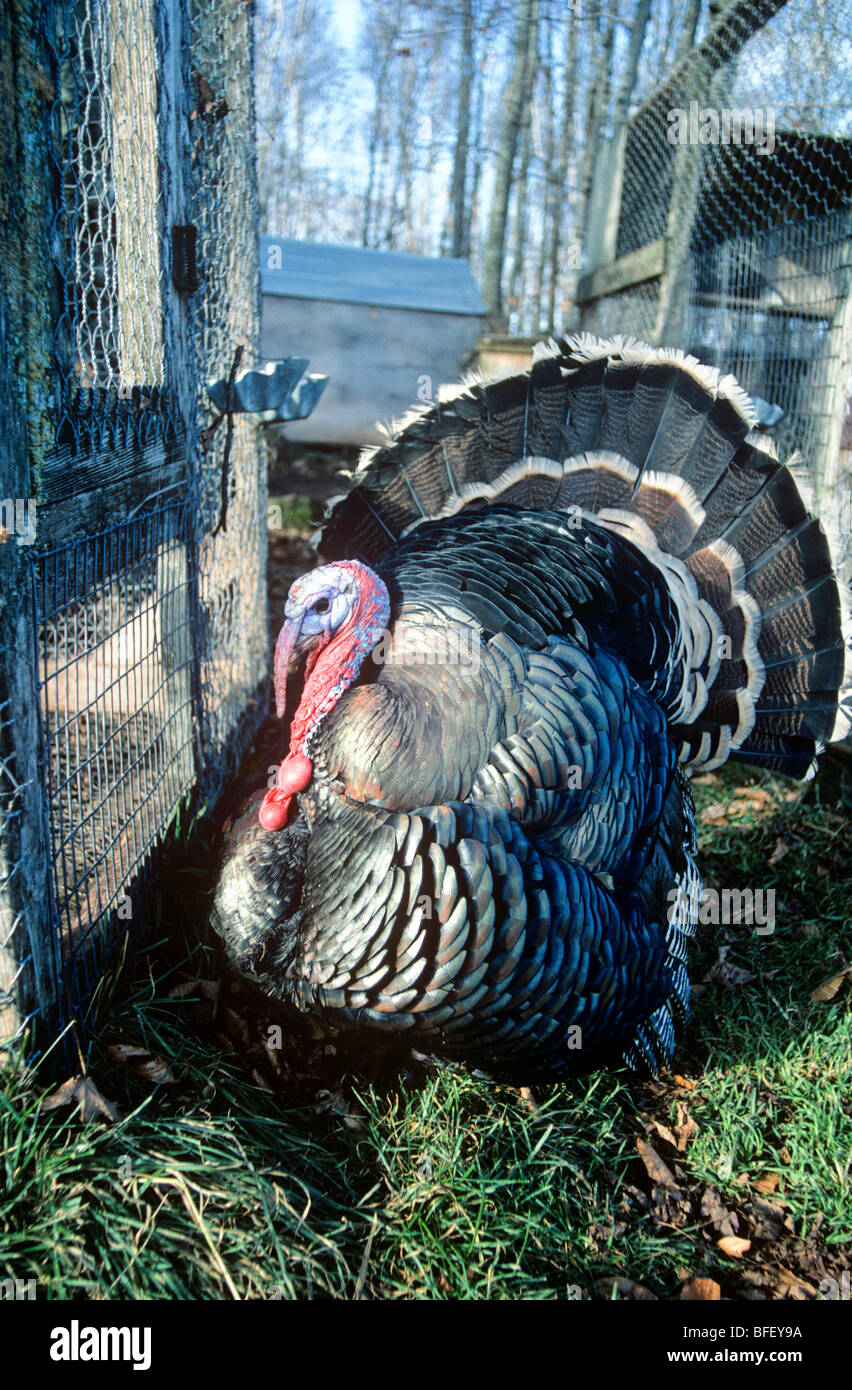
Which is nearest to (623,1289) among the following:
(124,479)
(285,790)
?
(285,790)

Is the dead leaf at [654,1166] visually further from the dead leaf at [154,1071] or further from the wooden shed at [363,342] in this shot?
the wooden shed at [363,342]

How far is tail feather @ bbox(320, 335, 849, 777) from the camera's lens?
9.39 feet

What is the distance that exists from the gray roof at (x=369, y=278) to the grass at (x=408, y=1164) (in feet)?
25.6

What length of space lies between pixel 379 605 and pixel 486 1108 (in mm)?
1397

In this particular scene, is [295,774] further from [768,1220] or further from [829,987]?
[829,987]

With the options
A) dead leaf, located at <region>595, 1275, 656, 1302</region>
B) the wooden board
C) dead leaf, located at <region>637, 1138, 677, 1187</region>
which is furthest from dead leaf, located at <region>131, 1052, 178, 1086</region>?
the wooden board

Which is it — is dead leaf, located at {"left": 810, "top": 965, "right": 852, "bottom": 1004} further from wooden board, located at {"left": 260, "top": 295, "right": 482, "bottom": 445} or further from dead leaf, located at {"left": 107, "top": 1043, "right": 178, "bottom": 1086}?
wooden board, located at {"left": 260, "top": 295, "right": 482, "bottom": 445}

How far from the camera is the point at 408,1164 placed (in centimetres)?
220

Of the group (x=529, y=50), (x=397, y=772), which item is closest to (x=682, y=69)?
(x=397, y=772)

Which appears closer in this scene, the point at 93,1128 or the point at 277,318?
the point at 93,1128

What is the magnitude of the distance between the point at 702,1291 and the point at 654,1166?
364 millimetres

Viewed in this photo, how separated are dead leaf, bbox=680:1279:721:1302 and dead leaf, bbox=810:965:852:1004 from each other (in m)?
1.13

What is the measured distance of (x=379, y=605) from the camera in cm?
234
